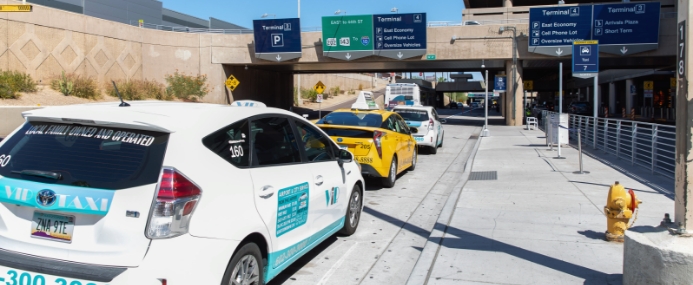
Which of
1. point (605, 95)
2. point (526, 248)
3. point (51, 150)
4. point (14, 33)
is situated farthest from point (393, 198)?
point (605, 95)

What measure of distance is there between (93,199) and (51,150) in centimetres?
66

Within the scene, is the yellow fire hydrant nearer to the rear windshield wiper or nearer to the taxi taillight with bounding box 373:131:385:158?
the taxi taillight with bounding box 373:131:385:158

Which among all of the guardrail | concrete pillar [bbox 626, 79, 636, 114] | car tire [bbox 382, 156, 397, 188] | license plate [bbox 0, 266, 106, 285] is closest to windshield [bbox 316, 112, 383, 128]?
car tire [bbox 382, 156, 397, 188]

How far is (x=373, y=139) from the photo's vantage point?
1041 cm

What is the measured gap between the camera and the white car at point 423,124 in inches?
693

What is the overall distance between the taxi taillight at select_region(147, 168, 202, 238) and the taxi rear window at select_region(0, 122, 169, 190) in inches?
3.9

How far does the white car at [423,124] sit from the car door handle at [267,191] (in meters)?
13.0

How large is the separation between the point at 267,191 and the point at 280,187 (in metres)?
0.24

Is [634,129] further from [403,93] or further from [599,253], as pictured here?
[403,93]

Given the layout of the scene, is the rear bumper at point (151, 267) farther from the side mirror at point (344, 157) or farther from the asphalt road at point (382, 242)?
the side mirror at point (344, 157)

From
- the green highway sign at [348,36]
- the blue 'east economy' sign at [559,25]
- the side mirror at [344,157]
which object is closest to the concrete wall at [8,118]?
the green highway sign at [348,36]


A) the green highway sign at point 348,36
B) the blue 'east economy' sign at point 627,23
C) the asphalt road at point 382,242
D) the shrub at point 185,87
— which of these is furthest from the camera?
the shrub at point 185,87

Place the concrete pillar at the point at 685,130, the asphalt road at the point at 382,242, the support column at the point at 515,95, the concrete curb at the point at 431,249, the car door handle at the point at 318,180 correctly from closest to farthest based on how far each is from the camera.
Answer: the concrete pillar at the point at 685,130, the concrete curb at the point at 431,249, the car door handle at the point at 318,180, the asphalt road at the point at 382,242, the support column at the point at 515,95

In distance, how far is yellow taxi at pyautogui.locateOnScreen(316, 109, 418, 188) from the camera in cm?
1038
